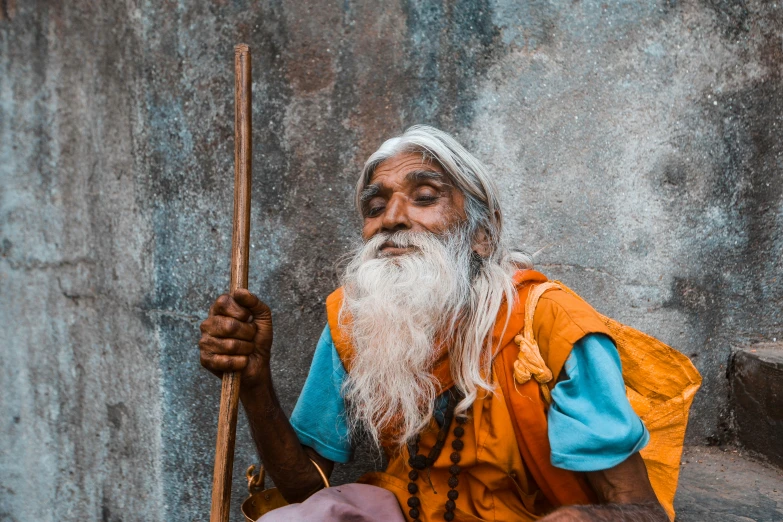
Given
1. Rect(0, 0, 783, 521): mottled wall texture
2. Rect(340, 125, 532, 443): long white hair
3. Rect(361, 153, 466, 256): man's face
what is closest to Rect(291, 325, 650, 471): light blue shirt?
Rect(340, 125, 532, 443): long white hair

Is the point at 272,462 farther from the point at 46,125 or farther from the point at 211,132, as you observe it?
the point at 46,125

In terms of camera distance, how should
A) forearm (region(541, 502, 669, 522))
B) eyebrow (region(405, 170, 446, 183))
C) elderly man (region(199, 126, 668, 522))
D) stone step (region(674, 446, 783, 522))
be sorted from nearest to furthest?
forearm (region(541, 502, 669, 522)) < elderly man (region(199, 126, 668, 522)) < eyebrow (region(405, 170, 446, 183)) < stone step (region(674, 446, 783, 522))

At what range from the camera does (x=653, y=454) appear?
2.08 m

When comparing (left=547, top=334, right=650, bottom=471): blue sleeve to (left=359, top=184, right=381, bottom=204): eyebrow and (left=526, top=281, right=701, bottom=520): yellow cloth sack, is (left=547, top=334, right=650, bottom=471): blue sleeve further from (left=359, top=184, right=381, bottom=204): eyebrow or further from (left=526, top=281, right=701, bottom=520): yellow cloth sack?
(left=359, top=184, right=381, bottom=204): eyebrow

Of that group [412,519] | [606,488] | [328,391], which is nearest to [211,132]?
[328,391]

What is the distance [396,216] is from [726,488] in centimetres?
170

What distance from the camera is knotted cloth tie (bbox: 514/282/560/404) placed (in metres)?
1.84

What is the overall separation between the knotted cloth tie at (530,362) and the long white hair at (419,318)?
9cm

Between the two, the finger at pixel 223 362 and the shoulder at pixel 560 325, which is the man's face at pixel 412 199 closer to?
the shoulder at pixel 560 325

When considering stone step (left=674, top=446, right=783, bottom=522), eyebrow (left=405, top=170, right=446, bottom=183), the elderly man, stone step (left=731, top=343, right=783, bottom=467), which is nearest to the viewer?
the elderly man

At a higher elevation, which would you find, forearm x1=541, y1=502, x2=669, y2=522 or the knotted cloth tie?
the knotted cloth tie

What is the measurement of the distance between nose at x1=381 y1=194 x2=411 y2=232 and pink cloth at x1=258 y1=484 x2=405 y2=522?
83cm

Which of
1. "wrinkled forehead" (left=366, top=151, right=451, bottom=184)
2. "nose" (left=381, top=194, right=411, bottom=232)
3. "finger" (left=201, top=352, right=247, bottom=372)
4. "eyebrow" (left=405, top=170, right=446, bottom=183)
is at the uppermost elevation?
"wrinkled forehead" (left=366, top=151, right=451, bottom=184)

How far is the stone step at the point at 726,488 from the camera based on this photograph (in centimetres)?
237
